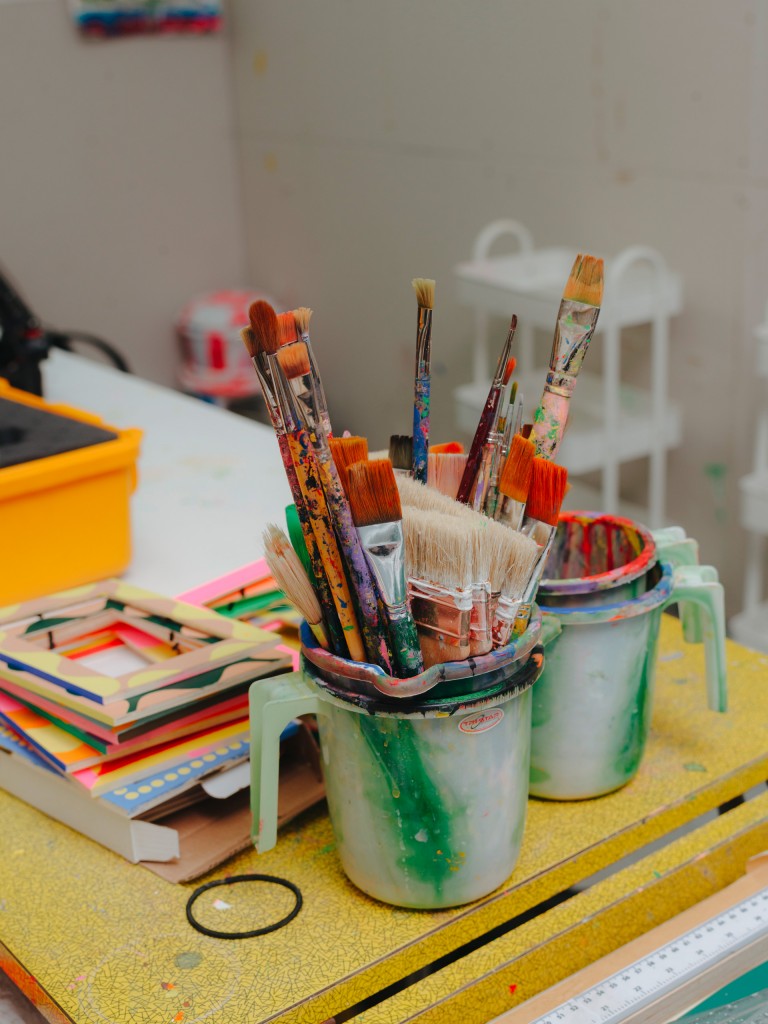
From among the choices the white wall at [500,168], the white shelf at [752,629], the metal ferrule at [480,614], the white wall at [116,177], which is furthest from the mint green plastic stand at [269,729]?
the white wall at [116,177]

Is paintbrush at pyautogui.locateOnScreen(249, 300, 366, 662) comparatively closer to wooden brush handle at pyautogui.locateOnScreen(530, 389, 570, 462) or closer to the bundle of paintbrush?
the bundle of paintbrush

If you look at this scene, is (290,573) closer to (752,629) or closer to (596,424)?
(752,629)

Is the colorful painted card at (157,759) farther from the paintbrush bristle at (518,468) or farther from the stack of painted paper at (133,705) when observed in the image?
the paintbrush bristle at (518,468)

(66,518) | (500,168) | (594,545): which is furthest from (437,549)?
(500,168)

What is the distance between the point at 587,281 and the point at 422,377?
4.4 inches

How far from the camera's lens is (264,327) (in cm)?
57

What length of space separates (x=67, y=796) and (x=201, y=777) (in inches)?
3.9

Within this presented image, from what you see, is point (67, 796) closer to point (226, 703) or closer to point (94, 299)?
A: point (226, 703)

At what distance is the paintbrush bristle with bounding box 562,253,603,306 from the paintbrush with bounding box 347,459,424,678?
0.16 m

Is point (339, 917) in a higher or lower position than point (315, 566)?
lower

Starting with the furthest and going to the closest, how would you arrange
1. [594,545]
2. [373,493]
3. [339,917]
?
[594,545] → [339,917] → [373,493]

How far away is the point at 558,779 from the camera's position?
2.47ft

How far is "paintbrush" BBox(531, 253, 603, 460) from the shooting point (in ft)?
2.07

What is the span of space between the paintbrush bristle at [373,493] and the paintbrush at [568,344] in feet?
0.43
